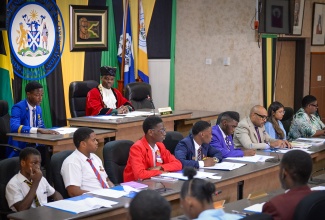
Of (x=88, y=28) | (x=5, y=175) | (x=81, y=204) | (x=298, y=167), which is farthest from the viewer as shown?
(x=88, y=28)

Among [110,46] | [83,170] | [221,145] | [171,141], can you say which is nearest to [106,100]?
[110,46]

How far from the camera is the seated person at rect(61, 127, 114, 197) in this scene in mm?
4891

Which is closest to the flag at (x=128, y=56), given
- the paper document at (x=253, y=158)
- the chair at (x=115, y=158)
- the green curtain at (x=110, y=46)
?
the green curtain at (x=110, y=46)

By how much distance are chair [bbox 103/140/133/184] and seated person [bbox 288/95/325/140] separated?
10.9 ft

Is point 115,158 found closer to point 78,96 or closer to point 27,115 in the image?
point 27,115

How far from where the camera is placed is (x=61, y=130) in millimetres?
7027

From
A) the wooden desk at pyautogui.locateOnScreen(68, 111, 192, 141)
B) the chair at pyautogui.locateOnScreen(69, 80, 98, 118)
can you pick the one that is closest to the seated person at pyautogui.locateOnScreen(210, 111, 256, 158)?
the wooden desk at pyautogui.locateOnScreen(68, 111, 192, 141)

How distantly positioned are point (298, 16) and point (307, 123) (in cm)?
400

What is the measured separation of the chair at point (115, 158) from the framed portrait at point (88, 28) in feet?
13.2

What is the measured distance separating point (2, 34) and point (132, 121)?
2.23 metres

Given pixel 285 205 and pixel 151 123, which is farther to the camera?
pixel 151 123

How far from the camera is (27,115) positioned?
280 inches

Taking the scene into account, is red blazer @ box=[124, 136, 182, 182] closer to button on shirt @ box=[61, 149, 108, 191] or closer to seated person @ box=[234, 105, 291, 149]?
button on shirt @ box=[61, 149, 108, 191]

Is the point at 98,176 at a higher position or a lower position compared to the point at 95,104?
lower
